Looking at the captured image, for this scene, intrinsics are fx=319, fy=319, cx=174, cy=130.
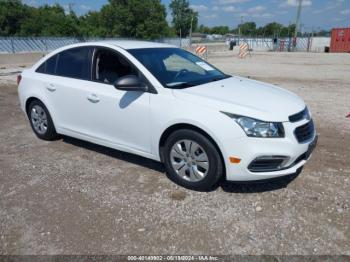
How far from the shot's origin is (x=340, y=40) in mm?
37438

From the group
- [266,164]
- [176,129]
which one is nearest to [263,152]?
[266,164]

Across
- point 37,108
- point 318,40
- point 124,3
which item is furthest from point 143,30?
point 37,108

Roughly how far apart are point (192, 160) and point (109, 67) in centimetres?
175

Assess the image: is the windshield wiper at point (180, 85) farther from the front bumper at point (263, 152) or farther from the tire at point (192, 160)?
the front bumper at point (263, 152)

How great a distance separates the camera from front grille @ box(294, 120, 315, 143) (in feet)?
11.0

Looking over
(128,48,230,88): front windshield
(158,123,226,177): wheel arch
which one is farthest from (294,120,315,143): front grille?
(128,48,230,88): front windshield

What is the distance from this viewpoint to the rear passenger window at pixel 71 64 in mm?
4434

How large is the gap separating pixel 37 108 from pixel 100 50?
167 centimetres

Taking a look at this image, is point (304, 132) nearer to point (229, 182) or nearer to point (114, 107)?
point (229, 182)

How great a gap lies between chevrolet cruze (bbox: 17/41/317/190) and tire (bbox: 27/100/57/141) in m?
0.10

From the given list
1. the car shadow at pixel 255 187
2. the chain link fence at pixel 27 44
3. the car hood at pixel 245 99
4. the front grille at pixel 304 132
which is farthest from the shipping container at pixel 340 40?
the car shadow at pixel 255 187

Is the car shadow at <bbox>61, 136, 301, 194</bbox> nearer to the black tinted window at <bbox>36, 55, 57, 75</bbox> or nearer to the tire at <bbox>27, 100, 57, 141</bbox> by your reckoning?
the tire at <bbox>27, 100, 57, 141</bbox>

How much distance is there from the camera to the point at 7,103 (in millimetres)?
8531

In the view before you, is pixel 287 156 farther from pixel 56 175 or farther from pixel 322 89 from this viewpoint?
pixel 322 89
